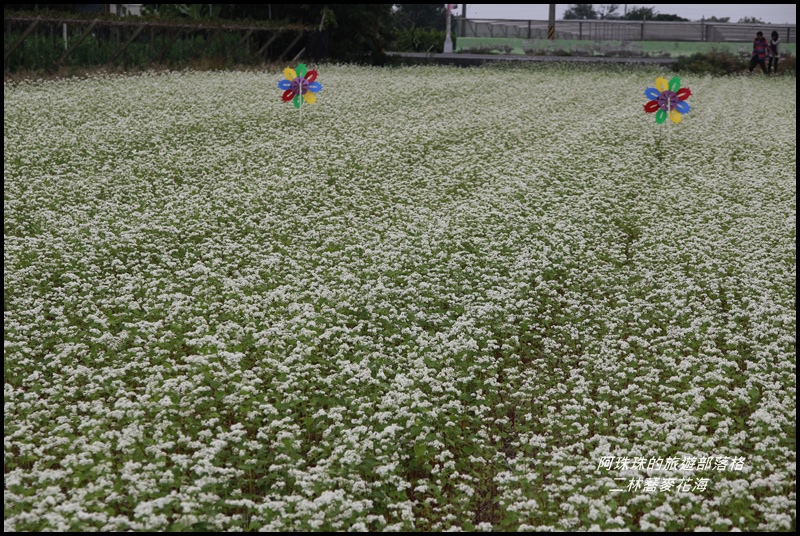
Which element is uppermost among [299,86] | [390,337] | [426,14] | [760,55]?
[426,14]

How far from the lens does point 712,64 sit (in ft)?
126

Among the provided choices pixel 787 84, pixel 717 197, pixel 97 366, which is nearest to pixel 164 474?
pixel 97 366

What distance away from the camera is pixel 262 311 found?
874 cm

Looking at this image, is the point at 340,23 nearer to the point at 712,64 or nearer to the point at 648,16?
the point at 712,64

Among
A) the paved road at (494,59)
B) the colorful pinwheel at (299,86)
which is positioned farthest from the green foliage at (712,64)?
the colorful pinwheel at (299,86)

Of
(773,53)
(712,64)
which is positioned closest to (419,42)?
(712,64)

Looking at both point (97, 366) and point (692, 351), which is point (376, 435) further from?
point (692, 351)

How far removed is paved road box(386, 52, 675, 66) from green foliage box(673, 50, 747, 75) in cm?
271

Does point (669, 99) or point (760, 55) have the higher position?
point (760, 55)

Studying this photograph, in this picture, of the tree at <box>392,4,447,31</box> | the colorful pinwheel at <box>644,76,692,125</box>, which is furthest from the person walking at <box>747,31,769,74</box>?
the tree at <box>392,4,447,31</box>

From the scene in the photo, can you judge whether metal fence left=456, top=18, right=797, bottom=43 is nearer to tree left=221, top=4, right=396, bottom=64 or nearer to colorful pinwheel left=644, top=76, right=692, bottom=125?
tree left=221, top=4, right=396, bottom=64

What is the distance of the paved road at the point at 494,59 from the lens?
137 feet

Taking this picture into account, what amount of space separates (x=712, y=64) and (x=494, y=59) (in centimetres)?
1095

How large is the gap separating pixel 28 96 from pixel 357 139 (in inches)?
363
